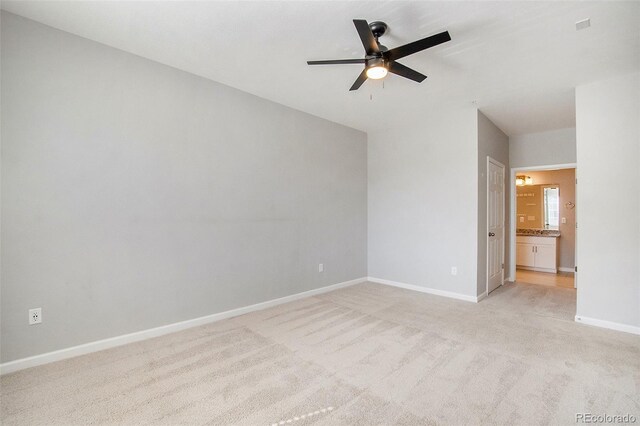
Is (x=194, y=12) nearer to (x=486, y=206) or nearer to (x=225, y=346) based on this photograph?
(x=225, y=346)

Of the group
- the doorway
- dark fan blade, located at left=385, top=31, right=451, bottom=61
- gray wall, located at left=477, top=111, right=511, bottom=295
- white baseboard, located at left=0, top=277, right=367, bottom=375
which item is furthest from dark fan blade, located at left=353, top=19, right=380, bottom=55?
the doorway

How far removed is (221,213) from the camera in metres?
3.46

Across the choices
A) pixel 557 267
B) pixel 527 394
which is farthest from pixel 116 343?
pixel 557 267

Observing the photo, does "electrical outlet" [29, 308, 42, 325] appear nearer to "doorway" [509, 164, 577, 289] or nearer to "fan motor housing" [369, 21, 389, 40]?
"fan motor housing" [369, 21, 389, 40]

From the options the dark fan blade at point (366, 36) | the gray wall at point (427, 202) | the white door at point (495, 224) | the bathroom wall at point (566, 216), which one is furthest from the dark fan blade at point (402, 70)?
the bathroom wall at point (566, 216)

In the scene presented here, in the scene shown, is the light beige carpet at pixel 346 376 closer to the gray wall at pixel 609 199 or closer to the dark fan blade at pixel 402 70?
the gray wall at pixel 609 199

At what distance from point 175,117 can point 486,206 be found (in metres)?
4.35

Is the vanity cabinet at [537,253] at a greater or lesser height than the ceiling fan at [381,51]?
lesser

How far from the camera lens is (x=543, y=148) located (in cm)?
513

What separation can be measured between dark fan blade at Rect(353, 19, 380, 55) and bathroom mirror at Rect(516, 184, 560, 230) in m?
6.54

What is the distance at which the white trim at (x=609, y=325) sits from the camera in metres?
3.06

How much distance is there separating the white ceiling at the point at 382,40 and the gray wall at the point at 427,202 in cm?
78

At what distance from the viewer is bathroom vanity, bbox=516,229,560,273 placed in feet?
20.2

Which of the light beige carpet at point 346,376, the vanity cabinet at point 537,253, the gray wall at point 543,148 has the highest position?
the gray wall at point 543,148
